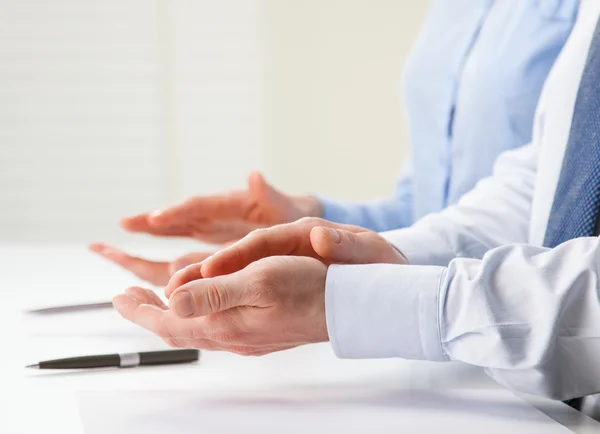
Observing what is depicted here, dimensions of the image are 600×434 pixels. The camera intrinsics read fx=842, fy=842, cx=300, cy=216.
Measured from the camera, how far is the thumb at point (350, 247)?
2.56 feet

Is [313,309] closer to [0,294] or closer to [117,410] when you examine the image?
[117,410]

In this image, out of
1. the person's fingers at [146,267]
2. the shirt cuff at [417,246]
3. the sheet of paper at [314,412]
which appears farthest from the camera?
the person's fingers at [146,267]

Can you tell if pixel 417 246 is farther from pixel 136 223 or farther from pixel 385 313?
pixel 136 223

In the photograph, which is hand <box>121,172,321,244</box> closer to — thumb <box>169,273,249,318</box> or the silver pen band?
the silver pen band

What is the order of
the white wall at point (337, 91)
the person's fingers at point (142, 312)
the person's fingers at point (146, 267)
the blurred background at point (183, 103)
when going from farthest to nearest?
1. the white wall at point (337, 91)
2. the blurred background at point (183, 103)
3. the person's fingers at point (146, 267)
4. the person's fingers at point (142, 312)

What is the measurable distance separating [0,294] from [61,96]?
9.66 ft

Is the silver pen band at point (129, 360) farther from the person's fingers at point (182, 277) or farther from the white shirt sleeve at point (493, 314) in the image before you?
the white shirt sleeve at point (493, 314)

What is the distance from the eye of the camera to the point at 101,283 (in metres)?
1.40

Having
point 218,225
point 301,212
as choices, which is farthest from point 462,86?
point 218,225

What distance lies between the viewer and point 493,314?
2.31 ft

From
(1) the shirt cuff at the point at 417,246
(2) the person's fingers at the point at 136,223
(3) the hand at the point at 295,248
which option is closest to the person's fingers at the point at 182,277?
(3) the hand at the point at 295,248


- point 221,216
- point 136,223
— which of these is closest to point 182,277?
point 136,223

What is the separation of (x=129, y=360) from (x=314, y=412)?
0.76 feet

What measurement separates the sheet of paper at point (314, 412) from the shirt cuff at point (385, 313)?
4 cm
